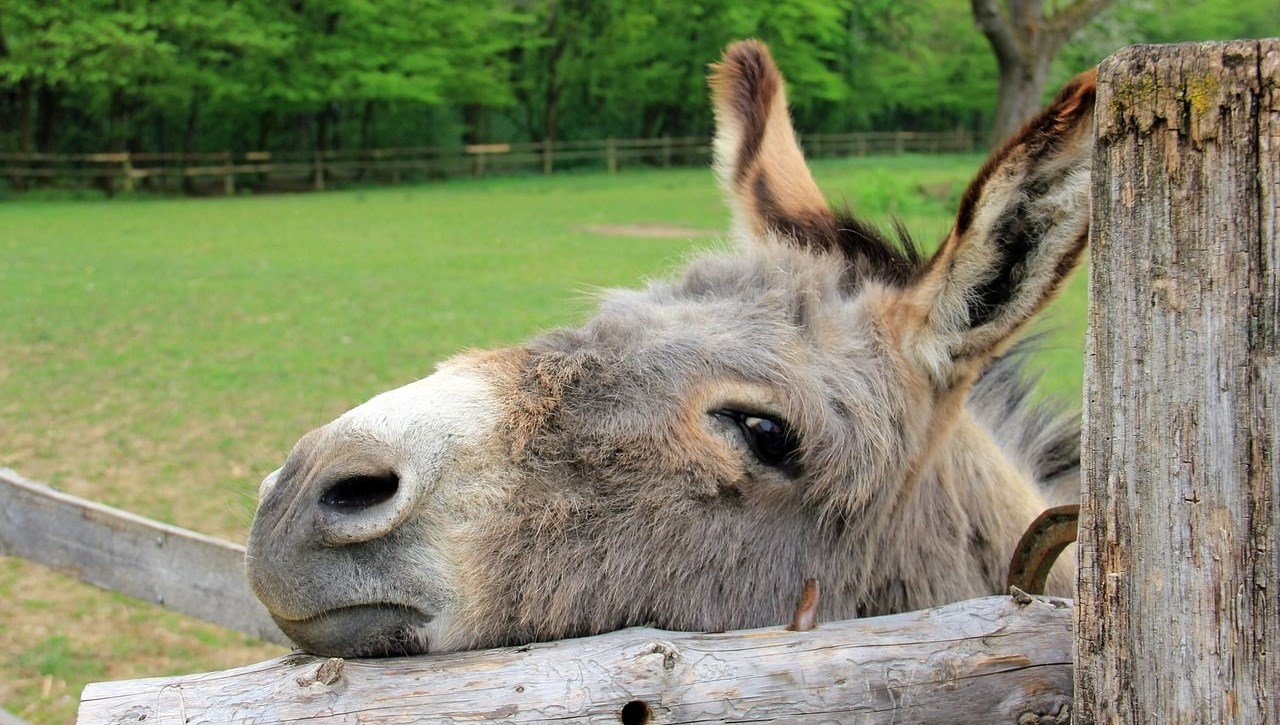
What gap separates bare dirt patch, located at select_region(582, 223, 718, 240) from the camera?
2267 centimetres

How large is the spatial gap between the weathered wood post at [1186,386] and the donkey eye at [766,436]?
85 cm

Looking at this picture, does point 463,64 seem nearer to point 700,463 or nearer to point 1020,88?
point 1020,88

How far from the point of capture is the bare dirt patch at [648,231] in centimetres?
2267

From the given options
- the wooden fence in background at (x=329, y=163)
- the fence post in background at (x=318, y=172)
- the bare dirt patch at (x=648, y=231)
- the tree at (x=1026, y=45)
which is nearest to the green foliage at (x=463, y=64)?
the wooden fence in background at (x=329, y=163)

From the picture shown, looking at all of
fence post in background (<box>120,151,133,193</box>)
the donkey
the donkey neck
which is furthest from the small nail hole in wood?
fence post in background (<box>120,151,133,193</box>)

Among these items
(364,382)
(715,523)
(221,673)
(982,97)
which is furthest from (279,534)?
(982,97)

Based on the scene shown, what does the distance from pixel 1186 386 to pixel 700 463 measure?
1076 mm

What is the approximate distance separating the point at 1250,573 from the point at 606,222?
24944 mm

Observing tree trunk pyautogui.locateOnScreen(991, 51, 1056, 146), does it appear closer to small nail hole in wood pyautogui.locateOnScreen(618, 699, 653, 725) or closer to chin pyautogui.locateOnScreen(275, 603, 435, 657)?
chin pyautogui.locateOnScreen(275, 603, 435, 657)

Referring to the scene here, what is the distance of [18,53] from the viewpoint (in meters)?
34.4

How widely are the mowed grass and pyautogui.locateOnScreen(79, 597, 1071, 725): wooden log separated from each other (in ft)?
3.54

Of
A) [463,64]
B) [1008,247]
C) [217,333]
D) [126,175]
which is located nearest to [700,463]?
[1008,247]

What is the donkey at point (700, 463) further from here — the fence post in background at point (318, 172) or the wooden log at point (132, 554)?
the fence post in background at point (318, 172)

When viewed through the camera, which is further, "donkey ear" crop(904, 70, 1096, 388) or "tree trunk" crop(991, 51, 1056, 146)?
"tree trunk" crop(991, 51, 1056, 146)
